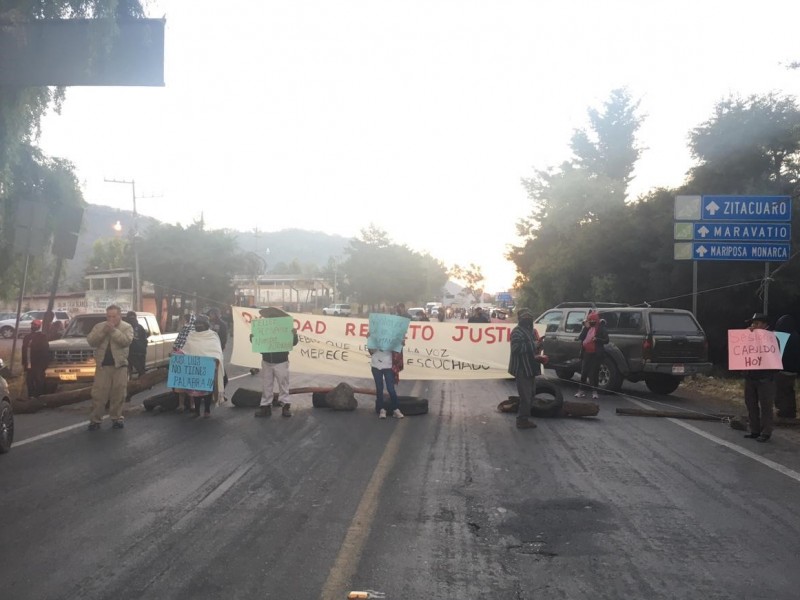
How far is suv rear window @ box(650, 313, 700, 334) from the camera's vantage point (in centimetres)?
1620

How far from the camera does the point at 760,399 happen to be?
34.1 feet

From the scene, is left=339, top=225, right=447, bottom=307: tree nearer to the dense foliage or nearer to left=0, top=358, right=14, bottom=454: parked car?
the dense foliage

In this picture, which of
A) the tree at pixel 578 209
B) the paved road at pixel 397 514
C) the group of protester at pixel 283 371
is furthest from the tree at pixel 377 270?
the paved road at pixel 397 514

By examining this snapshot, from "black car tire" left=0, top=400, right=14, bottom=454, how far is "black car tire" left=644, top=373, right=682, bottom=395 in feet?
40.8

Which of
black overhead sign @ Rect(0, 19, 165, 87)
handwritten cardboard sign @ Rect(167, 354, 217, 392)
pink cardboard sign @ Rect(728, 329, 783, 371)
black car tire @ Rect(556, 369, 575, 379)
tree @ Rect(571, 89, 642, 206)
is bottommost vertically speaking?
black car tire @ Rect(556, 369, 575, 379)

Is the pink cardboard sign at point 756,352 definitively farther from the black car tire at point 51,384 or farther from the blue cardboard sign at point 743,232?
the black car tire at point 51,384

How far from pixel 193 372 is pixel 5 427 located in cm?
325

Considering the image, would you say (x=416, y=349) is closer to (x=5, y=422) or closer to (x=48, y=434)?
(x=48, y=434)

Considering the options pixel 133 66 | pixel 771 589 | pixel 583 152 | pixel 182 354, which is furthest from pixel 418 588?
pixel 583 152

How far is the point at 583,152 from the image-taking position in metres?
64.8

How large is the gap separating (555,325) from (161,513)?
14.6 meters

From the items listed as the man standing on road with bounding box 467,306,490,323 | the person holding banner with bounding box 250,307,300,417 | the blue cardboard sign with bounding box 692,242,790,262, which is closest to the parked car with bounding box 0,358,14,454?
the person holding banner with bounding box 250,307,300,417

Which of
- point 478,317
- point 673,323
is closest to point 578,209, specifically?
point 478,317

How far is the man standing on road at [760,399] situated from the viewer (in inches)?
402
